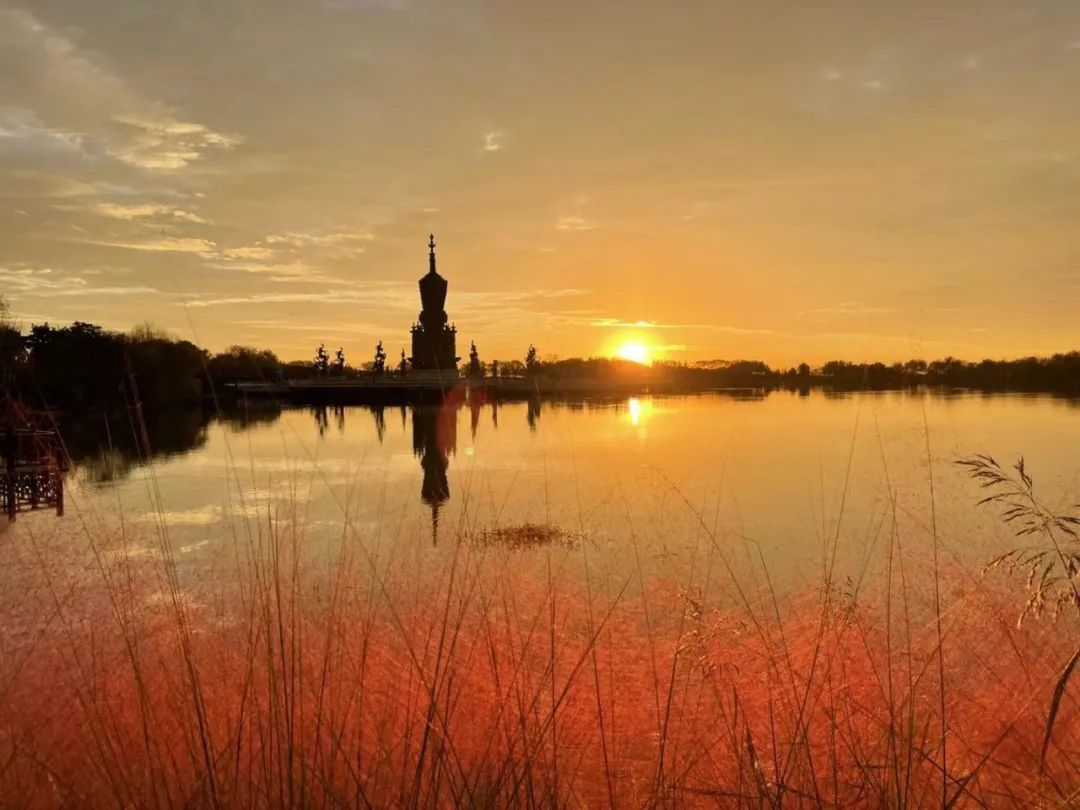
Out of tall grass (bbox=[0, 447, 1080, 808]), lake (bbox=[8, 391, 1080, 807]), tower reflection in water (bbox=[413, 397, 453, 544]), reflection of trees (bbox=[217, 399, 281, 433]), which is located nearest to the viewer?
tall grass (bbox=[0, 447, 1080, 808])

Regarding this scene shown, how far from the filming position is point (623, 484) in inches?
744

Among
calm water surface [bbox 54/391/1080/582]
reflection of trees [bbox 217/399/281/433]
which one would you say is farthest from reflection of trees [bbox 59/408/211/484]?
reflection of trees [bbox 217/399/281/433]

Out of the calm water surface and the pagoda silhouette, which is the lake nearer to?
the calm water surface

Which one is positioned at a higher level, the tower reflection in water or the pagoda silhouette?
the pagoda silhouette

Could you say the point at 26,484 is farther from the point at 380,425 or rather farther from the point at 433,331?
the point at 433,331

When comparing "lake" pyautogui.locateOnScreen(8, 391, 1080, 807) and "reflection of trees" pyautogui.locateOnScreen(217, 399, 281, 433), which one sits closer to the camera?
"lake" pyautogui.locateOnScreen(8, 391, 1080, 807)

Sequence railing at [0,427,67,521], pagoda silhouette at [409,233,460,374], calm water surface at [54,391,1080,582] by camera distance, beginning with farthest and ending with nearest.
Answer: pagoda silhouette at [409,233,460,374], railing at [0,427,67,521], calm water surface at [54,391,1080,582]

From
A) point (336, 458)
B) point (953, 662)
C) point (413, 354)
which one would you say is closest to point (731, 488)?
point (953, 662)

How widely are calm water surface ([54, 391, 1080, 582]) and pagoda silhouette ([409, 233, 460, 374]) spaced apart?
1237 inches

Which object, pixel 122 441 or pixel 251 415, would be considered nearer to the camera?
pixel 122 441

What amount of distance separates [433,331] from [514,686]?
66.6m

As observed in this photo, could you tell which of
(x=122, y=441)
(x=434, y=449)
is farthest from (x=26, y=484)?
(x=122, y=441)

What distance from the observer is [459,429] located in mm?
38406

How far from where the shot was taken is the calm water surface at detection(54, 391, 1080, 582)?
1282cm
